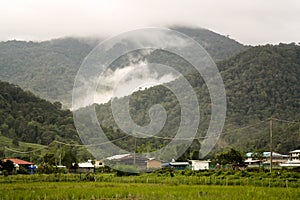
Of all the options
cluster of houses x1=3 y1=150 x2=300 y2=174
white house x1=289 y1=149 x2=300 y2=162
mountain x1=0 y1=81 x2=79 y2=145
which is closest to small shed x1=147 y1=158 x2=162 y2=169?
cluster of houses x1=3 y1=150 x2=300 y2=174

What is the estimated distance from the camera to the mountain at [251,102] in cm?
5359

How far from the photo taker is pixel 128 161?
125 feet

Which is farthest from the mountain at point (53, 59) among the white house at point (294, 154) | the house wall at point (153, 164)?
the house wall at point (153, 164)

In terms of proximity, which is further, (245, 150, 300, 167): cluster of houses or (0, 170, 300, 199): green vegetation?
(245, 150, 300, 167): cluster of houses

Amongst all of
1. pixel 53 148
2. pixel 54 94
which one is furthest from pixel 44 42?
pixel 53 148

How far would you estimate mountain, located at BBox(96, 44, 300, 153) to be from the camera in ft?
176

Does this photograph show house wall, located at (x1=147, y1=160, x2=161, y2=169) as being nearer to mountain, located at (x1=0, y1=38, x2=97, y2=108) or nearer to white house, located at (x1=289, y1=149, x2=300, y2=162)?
white house, located at (x1=289, y1=149, x2=300, y2=162)

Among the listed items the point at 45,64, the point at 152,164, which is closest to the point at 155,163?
the point at 152,164

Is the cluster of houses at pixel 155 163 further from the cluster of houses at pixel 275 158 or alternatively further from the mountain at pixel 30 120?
the mountain at pixel 30 120

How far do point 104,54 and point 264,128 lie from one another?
35.2 meters

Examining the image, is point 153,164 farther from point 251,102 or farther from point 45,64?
point 45,64

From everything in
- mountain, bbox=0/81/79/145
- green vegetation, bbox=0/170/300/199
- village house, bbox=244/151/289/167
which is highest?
mountain, bbox=0/81/79/145

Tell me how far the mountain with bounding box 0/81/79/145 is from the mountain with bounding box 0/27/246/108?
32.6m

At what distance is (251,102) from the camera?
220ft
